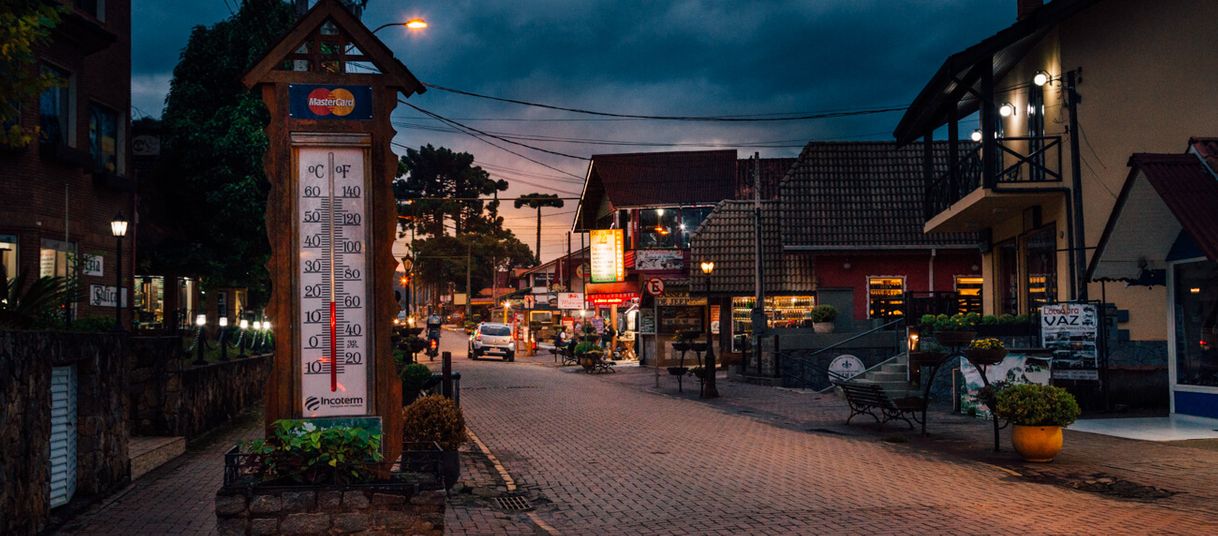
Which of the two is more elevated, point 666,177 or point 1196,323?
point 666,177

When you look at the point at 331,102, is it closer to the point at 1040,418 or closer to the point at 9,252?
the point at 1040,418

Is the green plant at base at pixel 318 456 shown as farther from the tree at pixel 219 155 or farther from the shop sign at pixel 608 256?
the shop sign at pixel 608 256

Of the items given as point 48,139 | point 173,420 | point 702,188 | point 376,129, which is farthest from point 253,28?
point 376,129

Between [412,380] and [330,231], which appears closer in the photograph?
[330,231]

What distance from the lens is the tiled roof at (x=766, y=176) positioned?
1684 inches

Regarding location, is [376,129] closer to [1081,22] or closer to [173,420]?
[173,420]

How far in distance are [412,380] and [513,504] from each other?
5059mm

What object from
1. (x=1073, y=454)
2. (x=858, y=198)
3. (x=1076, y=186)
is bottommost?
(x=1073, y=454)

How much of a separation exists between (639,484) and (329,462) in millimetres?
5850

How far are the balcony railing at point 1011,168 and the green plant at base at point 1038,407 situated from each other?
8256 millimetres

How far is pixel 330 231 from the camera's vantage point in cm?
727

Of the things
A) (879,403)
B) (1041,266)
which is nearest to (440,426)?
(879,403)

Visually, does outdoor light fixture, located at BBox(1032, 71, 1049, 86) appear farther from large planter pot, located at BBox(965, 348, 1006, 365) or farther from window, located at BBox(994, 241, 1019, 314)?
large planter pot, located at BBox(965, 348, 1006, 365)

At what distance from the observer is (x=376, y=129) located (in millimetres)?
7344
